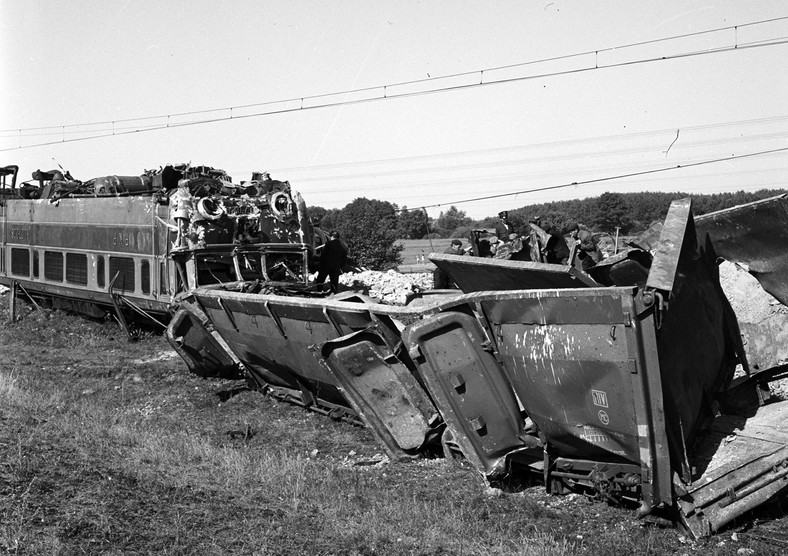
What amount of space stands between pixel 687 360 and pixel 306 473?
10.2ft

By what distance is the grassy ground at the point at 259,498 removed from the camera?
181 inches

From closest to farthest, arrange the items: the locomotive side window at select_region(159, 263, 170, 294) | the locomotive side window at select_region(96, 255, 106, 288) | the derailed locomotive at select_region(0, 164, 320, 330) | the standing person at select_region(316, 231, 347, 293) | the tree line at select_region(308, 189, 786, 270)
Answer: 1. the derailed locomotive at select_region(0, 164, 320, 330)
2. the locomotive side window at select_region(159, 263, 170, 294)
3. the locomotive side window at select_region(96, 255, 106, 288)
4. the standing person at select_region(316, 231, 347, 293)
5. the tree line at select_region(308, 189, 786, 270)

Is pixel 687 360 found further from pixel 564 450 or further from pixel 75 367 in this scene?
pixel 75 367

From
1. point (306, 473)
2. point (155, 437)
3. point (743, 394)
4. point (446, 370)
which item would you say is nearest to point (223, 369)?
point (155, 437)

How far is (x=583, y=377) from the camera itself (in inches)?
189

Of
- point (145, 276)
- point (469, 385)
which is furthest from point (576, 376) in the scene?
point (145, 276)

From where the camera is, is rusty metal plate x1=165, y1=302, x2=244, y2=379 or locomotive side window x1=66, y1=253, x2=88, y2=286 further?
locomotive side window x1=66, y1=253, x2=88, y2=286

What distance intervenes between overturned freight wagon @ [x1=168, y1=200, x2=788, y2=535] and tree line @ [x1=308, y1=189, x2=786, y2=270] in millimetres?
16897

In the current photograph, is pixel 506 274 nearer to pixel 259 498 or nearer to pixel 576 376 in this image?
pixel 576 376

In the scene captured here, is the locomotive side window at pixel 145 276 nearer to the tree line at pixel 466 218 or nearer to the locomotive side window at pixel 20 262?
the locomotive side window at pixel 20 262

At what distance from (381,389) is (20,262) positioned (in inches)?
535

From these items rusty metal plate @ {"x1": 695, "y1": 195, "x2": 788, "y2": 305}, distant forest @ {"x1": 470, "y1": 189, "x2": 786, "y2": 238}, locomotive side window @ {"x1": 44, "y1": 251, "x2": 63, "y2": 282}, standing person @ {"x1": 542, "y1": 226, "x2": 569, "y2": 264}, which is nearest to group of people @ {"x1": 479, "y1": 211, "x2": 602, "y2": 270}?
standing person @ {"x1": 542, "y1": 226, "x2": 569, "y2": 264}

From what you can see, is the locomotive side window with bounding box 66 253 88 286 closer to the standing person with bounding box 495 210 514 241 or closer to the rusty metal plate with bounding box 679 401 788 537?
the standing person with bounding box 495 210 514 241

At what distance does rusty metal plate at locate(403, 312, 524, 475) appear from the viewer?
5.49 meters
